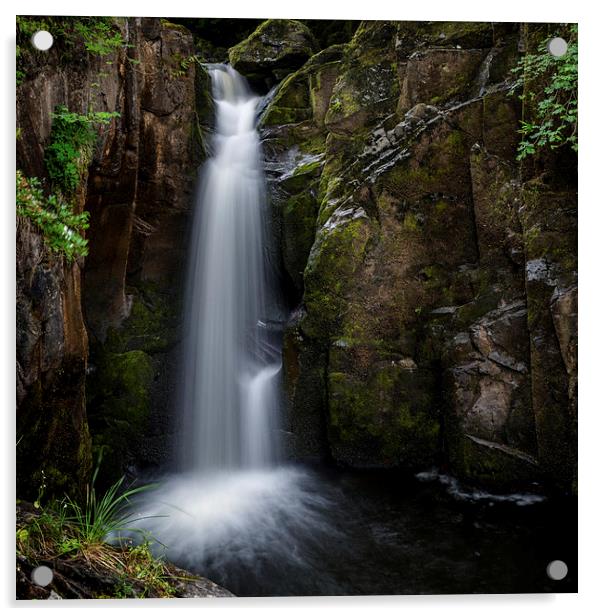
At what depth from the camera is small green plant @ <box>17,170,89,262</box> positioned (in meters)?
3.02

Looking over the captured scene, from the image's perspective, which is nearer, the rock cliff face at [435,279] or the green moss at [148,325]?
the rock cliff face at [435,279]

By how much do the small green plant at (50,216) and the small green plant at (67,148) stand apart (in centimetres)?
14

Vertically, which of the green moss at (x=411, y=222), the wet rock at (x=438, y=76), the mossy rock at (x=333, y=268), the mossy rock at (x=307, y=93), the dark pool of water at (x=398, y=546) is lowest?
the dark pool of water at (x=398, y=546)

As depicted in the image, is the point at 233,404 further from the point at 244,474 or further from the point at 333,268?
the point at 333,268

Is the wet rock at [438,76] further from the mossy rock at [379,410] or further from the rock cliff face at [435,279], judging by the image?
the mossy rock at [379,410]

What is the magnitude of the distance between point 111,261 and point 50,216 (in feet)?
Answer: 7.53

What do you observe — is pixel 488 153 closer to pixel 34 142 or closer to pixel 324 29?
pixel 324 29

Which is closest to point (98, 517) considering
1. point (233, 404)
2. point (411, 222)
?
point (233, 404)

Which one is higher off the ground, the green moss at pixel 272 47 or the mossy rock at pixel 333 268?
the green moss at pixel 272 47

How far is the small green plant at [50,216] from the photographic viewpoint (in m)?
3.02

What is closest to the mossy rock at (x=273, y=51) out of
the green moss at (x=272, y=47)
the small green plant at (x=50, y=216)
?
the green moss at (x=272, y=47)

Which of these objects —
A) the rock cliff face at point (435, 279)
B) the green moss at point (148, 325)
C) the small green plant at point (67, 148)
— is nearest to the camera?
the small green plant at point (67, 148)

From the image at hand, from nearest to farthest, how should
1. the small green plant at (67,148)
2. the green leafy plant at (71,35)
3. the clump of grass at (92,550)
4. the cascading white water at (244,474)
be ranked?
1. the clump of grass at (92,550)
2. the green leafy plant at (71,35)
3. the small green plant at (67,148)
4. the cascading white water at (244,474)
